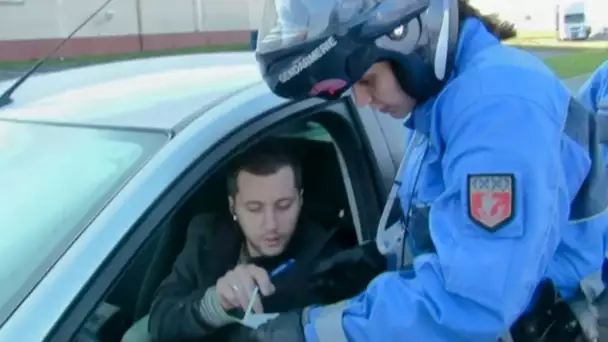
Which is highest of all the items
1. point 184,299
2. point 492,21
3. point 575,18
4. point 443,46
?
point 575,18

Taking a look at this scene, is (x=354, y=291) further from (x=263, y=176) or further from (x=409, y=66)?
(x=409, y=66)

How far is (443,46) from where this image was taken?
1.80 m

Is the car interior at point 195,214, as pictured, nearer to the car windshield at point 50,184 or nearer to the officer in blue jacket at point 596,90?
the car windshield at point 50,184

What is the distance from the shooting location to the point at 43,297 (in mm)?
1640

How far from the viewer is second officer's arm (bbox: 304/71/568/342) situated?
1546 millimetres

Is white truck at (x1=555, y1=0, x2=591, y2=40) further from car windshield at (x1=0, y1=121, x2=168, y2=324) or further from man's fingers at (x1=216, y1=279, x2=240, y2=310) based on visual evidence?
man's fingers at (x1=216, y1=279, x2=240, y2=310)

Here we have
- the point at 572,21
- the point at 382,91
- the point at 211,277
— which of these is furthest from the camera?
the point at 572,21

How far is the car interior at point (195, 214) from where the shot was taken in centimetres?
184

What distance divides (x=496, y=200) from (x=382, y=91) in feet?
1.31

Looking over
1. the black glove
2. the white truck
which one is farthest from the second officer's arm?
the white truck

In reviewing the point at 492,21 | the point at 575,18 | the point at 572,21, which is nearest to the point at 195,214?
the point at 492,21

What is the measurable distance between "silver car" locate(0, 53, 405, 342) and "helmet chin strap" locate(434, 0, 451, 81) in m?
0.52

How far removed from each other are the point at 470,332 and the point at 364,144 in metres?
1.10

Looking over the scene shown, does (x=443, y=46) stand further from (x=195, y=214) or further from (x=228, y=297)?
(x=195, y=214)
